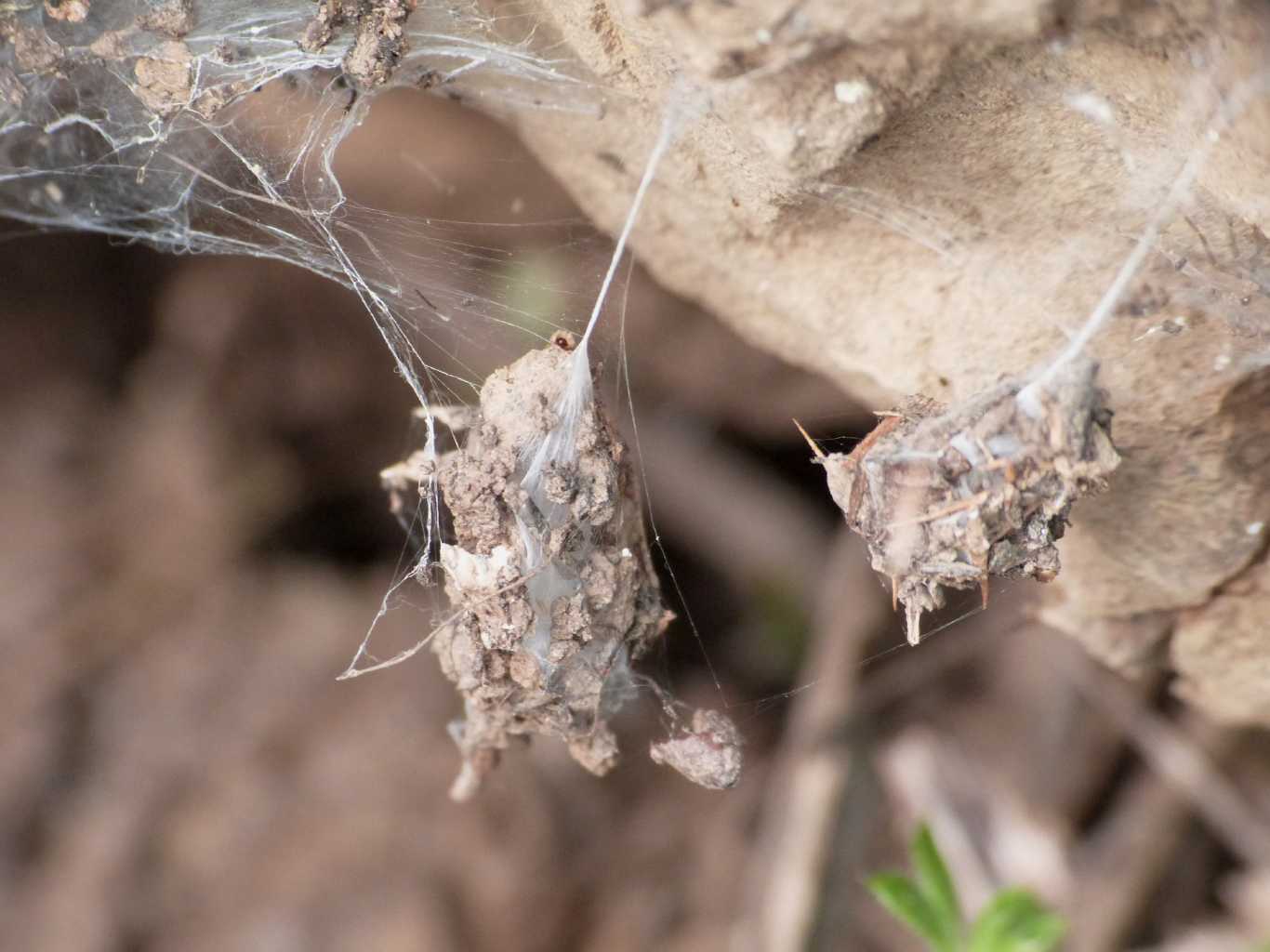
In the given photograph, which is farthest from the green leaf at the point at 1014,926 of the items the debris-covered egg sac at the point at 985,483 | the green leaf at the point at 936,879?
the debris-covered egg sac at the point at 985,483

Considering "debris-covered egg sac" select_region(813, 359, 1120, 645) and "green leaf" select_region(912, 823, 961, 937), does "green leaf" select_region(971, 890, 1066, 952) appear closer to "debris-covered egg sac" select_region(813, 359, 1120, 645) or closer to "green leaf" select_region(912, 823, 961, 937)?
"green leaf" select_region(912, 823, 961, 937)

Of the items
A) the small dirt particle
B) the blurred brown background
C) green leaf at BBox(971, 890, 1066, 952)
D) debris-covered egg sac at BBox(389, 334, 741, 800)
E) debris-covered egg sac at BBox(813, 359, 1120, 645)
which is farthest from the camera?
the blurred brown background

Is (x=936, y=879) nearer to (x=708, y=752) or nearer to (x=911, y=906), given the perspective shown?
(x=911, y=906)

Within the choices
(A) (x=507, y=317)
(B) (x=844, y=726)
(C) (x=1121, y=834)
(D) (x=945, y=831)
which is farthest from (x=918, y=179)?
(C) (x=1121, y=834)

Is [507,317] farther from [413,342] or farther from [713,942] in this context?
[713,942]

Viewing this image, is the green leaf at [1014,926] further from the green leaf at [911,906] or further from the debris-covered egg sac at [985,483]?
the debris-covered egg sac at [985,483]

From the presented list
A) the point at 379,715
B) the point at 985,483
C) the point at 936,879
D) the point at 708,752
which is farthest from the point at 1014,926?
the point at 379,715

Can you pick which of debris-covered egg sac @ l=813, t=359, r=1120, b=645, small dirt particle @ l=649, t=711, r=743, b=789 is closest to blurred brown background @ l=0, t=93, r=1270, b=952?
small dirt particle @ l=649, t=711, r=743, b=789
